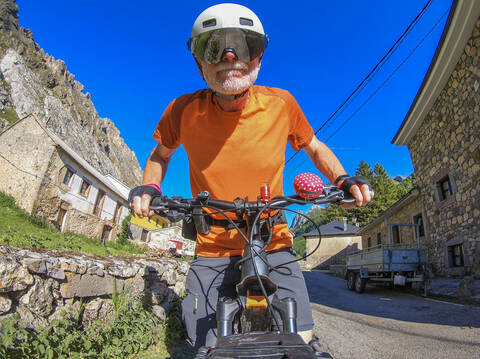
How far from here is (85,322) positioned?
3.64 metres

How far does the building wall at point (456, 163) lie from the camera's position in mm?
8367

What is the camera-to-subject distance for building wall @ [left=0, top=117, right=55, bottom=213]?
18.5 m

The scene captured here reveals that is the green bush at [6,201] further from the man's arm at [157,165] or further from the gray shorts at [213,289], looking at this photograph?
the gray shorts at [213,289]

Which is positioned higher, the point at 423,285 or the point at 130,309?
the point at 423,285

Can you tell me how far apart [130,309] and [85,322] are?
627mm

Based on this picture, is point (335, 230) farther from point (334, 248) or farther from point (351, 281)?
point (351, 281)

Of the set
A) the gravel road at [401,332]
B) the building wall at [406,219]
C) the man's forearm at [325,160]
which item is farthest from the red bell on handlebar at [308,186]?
the building wall at [406,219]

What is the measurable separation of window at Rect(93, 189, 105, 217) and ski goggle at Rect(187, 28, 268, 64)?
27.1 metres

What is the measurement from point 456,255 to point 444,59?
6.81 metres

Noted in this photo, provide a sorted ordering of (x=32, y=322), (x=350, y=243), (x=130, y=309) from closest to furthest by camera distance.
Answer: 1. (x=32, y=322)
2. (x=130, y=309)
3. (x=350, y=243)

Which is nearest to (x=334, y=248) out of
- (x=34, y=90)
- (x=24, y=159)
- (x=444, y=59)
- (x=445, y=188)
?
(x=445, y=188)

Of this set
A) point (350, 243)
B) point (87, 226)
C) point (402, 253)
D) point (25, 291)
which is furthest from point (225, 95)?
point (350, 243)

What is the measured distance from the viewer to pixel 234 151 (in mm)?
1745

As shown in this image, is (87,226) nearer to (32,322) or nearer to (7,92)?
(32,322)
